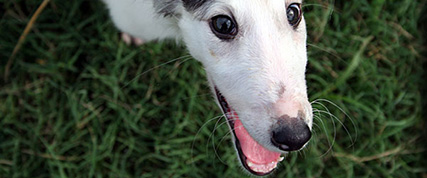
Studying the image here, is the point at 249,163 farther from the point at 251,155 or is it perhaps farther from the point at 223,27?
the point at 223,27

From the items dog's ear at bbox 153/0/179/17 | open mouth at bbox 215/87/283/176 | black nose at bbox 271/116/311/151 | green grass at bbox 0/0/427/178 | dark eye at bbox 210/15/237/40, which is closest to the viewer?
black nose at bbox 271/116/311/151

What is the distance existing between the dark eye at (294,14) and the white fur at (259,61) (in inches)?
2.5

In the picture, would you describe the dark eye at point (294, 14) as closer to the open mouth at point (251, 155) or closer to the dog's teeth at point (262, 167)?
the open mouth at point (251, 155)

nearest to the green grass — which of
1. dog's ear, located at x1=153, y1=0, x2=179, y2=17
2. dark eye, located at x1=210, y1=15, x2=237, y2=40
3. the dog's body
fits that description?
dog's ear, located at x1=153, y1=0, x2=179, y2=17

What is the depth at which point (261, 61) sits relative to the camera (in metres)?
2.27

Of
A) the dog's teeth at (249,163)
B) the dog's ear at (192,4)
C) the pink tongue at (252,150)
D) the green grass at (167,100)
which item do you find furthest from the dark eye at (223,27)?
the green grass at (167,100)

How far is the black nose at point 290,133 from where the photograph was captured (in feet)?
7.28

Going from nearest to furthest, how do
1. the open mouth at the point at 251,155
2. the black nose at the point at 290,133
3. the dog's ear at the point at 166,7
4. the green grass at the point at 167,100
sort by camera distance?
the black nose at the point at 290,133
the dog's ear at the point at 166,7
the open mouth at the point at 251,155
the green grass at the point at 167,100

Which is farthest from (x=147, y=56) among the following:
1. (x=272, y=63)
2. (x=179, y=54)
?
(x=272, y=63)

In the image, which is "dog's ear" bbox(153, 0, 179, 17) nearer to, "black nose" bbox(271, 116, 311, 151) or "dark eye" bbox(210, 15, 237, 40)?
"dark eye" bbox(210, 15, 237, 40)

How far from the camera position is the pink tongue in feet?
9.69

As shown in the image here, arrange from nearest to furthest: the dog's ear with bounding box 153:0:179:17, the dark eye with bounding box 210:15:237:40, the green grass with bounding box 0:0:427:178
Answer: the dark eye with bounding box 210:15:237:40
the dog's ear with bounding box 153:0:179:17
the green grass with bounding box 0:0:427:178

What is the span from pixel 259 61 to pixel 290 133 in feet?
1.55

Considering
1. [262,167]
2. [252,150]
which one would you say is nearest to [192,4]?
[252,150]
